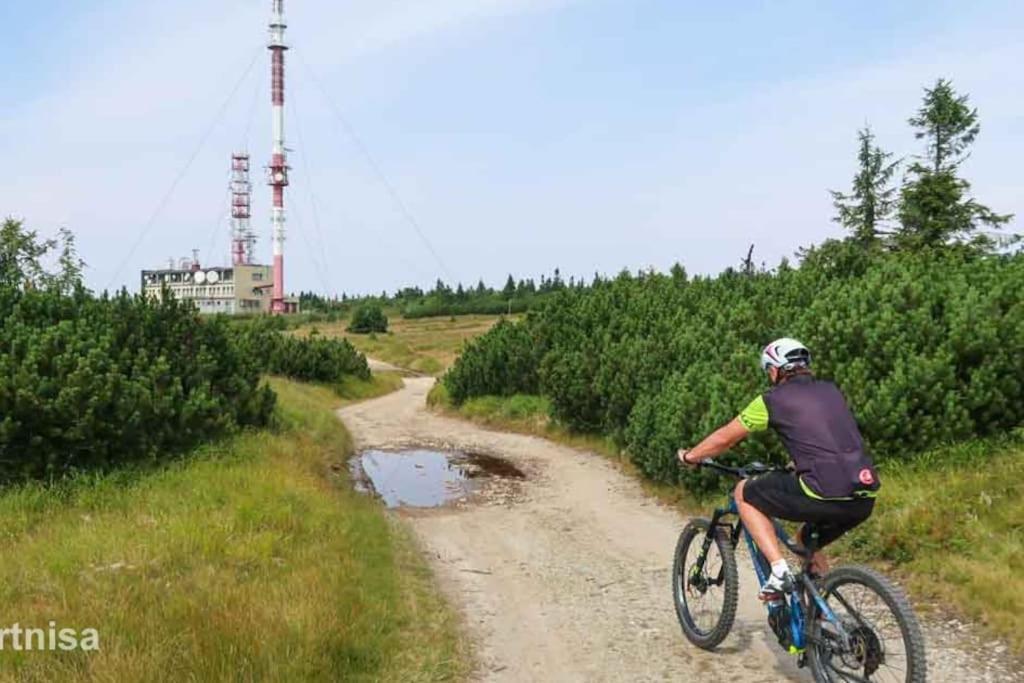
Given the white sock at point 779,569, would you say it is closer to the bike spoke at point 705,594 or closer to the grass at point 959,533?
the bike spoke at point 705,594

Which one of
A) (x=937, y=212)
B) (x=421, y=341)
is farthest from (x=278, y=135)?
(x=937, y=212)

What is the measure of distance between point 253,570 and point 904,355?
823 centimetres

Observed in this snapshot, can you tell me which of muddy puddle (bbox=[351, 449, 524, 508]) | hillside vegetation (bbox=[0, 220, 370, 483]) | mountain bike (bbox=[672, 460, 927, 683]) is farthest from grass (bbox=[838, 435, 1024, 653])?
hillside vegetation (bbox=[0, 220, 370, 483])

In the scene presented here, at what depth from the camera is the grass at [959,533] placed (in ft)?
22.2

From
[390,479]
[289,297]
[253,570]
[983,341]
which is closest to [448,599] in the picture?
[253,570]

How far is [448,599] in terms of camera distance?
26.4ft

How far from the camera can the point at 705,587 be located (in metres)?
6.51

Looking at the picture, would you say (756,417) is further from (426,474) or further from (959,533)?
(426,474)

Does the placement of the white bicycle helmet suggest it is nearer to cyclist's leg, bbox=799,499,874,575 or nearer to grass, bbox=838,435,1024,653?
cyclist's leg, bbox=799,499,874,575

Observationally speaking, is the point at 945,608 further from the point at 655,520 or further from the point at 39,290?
the point at 39,290

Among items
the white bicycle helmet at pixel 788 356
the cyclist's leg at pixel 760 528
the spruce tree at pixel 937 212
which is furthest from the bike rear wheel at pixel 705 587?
the spruce tree at pixel 937 212

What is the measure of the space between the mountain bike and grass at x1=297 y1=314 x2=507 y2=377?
41.6 meters

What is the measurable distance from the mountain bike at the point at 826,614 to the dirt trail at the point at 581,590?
1.56ft

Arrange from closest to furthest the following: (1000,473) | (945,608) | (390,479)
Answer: (945,608), (1000,473), (390,479)
